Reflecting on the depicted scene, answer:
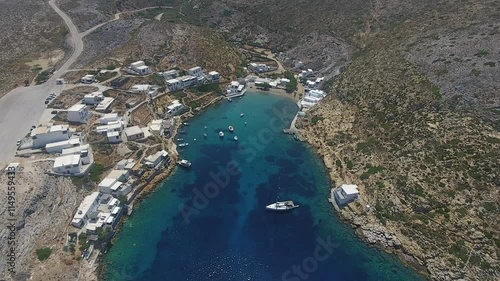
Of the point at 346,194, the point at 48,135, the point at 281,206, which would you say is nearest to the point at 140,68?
the point at 48,135

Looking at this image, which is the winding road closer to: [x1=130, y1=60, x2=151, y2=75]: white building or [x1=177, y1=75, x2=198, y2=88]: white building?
[x1=130, y1=60, x2=151, y2=75]: white building

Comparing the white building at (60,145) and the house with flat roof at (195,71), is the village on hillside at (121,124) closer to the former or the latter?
the white building at (60,145)

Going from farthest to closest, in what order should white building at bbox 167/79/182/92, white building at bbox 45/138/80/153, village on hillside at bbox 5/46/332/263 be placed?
white building at bbox 167/79/182/92, white building at bbox 45/138/80/153, village on hillside at bbox 5/46/332/263

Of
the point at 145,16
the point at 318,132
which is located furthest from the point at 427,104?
the point at 145,16

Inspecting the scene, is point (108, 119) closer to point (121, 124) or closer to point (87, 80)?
point (121, 124)

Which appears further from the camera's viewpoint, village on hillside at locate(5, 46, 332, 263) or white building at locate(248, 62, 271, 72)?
white building at locate(248, 62, 271, 72)

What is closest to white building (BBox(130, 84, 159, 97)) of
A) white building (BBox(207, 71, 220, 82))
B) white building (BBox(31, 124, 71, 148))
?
white building (BBox(207, 71, 220, 82))

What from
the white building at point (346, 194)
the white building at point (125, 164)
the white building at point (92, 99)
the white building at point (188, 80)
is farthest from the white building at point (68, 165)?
the white building at point (346, 194)
